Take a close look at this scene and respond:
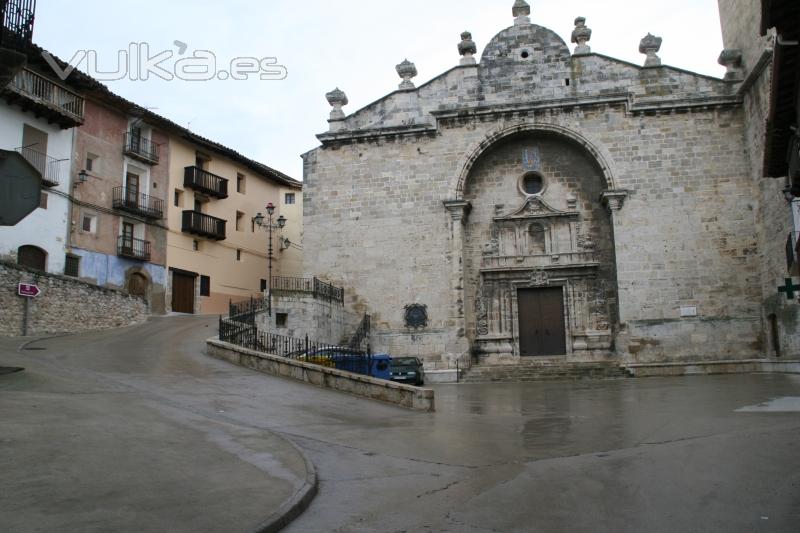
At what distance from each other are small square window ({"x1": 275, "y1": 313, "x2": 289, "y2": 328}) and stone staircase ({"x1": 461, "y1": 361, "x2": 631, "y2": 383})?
5599 mm

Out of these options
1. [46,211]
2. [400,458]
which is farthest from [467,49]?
[400,458]

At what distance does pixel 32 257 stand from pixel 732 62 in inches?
943

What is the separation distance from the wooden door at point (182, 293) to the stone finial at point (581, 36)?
18511 millimetres

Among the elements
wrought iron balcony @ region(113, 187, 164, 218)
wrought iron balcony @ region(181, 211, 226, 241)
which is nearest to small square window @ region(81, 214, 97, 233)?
wrought iron balcony @ region(113, 187, 164, 218)

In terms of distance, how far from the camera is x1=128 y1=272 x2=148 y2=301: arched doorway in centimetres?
2695

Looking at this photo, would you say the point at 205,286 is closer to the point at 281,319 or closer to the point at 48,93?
the point at 48,93

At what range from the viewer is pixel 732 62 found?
22.1 metres

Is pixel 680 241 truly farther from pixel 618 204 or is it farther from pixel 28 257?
pixel 28 257

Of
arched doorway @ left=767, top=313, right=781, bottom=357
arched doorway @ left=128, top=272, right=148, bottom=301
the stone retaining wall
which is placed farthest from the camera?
arched doorway @ left=128, top=272, right=148, bottom=301

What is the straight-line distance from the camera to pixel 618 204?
21.7 meters

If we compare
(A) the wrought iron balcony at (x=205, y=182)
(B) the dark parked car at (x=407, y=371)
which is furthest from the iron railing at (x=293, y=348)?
(A) the wrought iron balcony at (x=205, y=182)

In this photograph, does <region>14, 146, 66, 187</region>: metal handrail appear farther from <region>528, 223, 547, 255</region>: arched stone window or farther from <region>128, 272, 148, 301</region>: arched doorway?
<region>528, 223, 547, 255</region>: arched stone window

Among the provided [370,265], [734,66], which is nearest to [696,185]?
[734,66]

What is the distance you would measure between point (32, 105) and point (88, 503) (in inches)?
840
